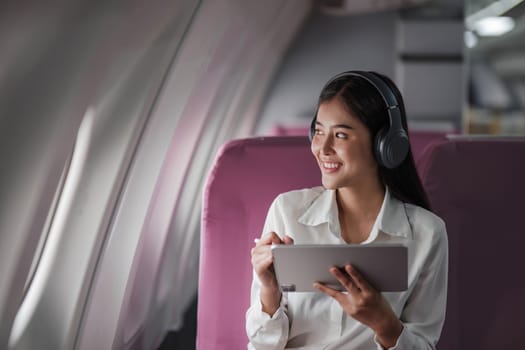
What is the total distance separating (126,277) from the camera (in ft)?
11.7

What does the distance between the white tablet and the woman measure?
0.07 metres

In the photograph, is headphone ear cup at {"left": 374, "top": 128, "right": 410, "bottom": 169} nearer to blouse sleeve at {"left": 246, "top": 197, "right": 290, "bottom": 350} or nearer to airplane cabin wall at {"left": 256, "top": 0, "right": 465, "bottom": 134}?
blouse sleeve at {"left": 246, "top": 197, "right": 290, "bottom": 350}

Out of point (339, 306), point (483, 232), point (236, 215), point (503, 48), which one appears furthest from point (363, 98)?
point (503, 48)

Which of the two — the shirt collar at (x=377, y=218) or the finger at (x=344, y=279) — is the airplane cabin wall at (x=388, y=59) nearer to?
the shirt collar at (x=377, y=218)

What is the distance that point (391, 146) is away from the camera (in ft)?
6.55

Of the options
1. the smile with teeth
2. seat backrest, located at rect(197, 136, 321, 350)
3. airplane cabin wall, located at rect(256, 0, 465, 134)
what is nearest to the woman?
the smile with teeth

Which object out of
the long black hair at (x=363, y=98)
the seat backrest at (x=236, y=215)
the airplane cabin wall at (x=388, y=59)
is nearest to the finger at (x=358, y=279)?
the long black hair at (x=363, y=98)

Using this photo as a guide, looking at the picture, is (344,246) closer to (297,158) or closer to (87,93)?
(297,158)

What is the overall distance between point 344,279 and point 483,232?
3.19 ft

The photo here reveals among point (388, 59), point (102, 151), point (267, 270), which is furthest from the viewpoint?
point (388, 59)

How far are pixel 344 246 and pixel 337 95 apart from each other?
459mm

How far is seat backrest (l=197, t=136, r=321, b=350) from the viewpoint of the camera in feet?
8.36

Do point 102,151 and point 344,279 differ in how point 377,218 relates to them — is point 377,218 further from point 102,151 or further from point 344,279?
point 102,151

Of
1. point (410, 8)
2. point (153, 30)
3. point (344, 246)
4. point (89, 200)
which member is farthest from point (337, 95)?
point (410, 8)
